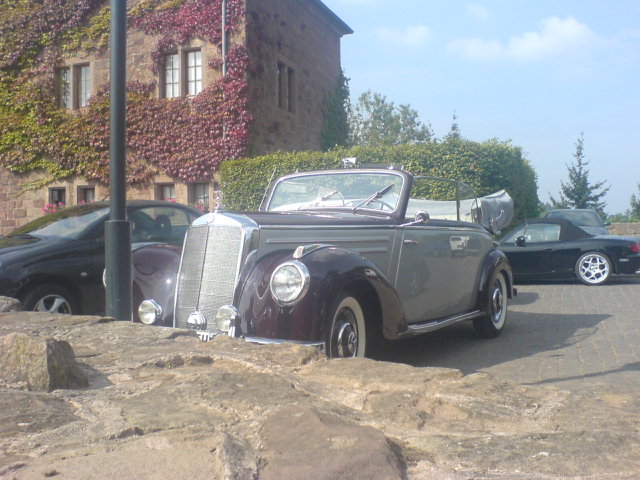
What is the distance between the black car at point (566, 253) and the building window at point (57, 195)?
548 inches

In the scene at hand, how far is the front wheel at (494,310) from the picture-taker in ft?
24.8

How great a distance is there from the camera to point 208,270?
5.26 metres

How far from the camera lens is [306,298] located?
4.60 m

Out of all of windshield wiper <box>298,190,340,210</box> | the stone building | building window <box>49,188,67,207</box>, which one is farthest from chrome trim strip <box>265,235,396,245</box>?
building window <box>49,188,67,207</box>

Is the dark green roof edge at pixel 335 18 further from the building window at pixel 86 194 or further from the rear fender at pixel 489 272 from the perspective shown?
the rear fender at pixel 489 272

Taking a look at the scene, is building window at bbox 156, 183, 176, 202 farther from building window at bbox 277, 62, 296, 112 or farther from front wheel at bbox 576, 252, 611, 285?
front wheel at bbox 576, 252, 611, 285

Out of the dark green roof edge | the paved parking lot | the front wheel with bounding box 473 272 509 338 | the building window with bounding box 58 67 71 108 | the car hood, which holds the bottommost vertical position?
the paved parking lot

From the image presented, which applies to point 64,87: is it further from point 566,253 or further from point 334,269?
point 334,269

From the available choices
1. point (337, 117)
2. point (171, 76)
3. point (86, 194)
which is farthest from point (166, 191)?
point (337, 117)

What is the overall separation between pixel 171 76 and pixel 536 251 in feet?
39.7

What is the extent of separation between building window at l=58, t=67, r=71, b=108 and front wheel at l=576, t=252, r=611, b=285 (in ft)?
52.4

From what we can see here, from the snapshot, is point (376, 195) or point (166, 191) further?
point (166, 191)

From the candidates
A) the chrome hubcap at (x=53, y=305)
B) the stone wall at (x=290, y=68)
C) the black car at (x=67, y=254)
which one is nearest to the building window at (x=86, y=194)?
the stone wall at (x=290, y=68)

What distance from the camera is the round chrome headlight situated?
5457 millimetres
